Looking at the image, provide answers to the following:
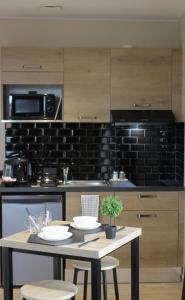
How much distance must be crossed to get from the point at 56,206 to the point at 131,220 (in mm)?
739

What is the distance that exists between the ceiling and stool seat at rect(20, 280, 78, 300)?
2.62m

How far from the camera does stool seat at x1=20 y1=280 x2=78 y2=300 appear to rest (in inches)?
108

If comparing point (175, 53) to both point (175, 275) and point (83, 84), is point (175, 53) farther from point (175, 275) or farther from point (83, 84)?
point (175, 275)

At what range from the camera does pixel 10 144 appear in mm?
5137

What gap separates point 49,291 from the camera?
2834 millimetres

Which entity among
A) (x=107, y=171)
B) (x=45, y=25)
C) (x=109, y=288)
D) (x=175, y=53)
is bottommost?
(x=109, y=288)

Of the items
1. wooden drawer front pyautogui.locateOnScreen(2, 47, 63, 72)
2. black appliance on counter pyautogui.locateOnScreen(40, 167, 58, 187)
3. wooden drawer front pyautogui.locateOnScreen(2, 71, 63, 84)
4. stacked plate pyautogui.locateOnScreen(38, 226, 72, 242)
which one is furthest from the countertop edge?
stacked plate pyautogui.locateOnScreen(38, 226, 72, 242)

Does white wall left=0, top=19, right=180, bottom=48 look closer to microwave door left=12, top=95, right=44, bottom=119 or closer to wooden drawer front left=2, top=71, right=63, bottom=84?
wooden drawer front left=2, top=71, right=63, bottom=84

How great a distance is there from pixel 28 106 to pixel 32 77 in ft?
1.00

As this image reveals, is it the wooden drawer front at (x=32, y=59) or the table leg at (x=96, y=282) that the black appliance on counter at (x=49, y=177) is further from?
the table leg at (x=96, y=282)

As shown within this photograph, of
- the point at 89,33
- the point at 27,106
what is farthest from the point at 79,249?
the point at 89,33

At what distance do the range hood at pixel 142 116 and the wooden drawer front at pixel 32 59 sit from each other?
750 mm

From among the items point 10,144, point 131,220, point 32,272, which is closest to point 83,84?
point 10,144

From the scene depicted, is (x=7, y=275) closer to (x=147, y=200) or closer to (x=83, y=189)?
→ (x=83, y=189)
